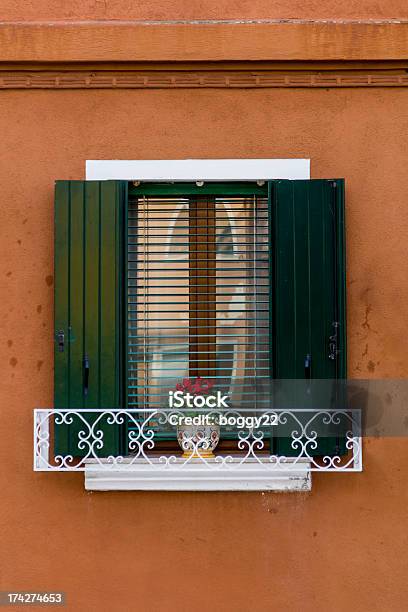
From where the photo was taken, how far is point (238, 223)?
5254mm

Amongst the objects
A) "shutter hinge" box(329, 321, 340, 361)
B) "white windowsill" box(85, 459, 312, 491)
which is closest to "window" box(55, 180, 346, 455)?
"shutter hinge" box(329, 321, 340, 361)

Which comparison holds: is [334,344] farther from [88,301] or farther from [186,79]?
[186,79]

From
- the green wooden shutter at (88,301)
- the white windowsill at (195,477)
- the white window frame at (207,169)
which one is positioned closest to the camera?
the white windowsill at (195,477)

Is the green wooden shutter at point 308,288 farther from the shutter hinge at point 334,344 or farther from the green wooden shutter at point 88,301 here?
the green wooden shutter at point 88,301

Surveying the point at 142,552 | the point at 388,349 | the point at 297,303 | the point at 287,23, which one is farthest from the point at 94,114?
the point at 142,552

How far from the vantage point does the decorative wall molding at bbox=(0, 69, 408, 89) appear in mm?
5172

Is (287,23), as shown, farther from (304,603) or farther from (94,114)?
(304,603)

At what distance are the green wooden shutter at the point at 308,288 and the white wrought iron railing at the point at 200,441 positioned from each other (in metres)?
0.05

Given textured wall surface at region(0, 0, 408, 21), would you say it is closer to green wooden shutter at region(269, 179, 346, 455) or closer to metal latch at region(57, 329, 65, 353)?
green wooden shutter at region(269, 179, 346, 455)

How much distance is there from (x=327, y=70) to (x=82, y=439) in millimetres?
2563

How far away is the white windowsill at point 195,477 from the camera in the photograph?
4.81m

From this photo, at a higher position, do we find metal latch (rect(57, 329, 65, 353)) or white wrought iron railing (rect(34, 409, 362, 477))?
metal latch (rect(57, 329, 65, 353))

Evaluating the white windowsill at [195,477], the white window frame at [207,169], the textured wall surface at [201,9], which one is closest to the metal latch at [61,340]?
the white windowsill at [195,477]

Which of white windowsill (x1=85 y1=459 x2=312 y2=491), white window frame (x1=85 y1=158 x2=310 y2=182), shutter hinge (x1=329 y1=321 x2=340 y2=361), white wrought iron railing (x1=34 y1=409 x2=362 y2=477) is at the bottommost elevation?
white windowsill (x1=85 y1=459 x2=312 y2=491)
